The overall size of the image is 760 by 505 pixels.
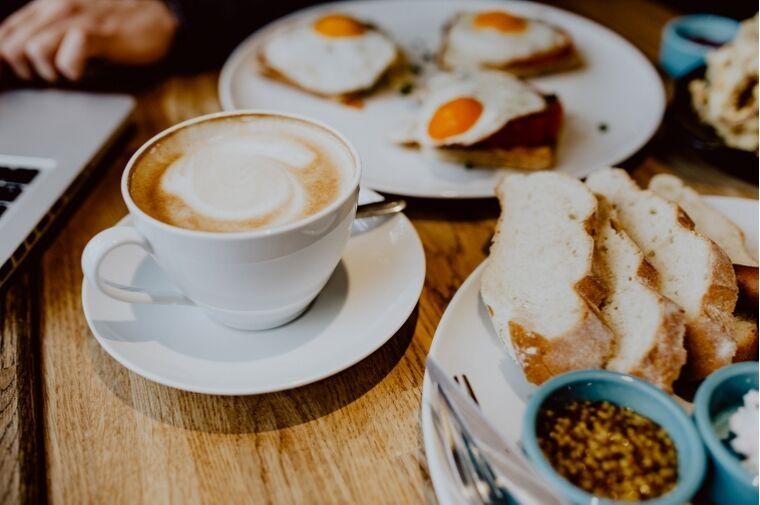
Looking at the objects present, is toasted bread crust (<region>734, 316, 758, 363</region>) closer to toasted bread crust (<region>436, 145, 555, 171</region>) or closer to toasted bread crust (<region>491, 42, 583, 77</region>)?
toasted bread crust (<region>436, 145, 555, 171</region>)

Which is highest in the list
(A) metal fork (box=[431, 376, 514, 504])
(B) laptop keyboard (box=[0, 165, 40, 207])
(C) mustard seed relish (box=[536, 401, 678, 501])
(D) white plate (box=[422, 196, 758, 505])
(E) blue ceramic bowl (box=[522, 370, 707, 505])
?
(B) laptop keyboard (box=[0, 165, 40, 207])

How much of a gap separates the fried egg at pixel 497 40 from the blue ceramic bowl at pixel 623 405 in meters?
1.74

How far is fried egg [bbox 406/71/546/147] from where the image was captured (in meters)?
1.97

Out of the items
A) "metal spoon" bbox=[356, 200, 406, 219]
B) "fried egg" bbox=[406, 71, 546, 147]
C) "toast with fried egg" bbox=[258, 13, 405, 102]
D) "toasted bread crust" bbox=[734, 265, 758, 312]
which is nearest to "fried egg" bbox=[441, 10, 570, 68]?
"toast with fried egg" bbox=[258, 13, 405, 102]

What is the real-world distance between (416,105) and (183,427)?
154 cm

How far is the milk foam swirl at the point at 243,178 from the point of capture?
1.19 metres

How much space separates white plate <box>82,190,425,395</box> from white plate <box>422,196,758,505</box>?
11 cm

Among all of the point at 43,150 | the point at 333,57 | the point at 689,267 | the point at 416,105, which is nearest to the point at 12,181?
the point at 43,150

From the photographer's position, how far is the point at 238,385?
44.1 inches

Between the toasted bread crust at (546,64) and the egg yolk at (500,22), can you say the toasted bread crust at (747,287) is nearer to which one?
the toasted bread crust at (546,64)

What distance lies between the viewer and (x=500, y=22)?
2.61m

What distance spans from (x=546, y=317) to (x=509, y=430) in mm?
249

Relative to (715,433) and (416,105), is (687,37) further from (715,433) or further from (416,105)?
(715,433)

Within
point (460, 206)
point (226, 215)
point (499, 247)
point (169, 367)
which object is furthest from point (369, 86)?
point (169, 367)
